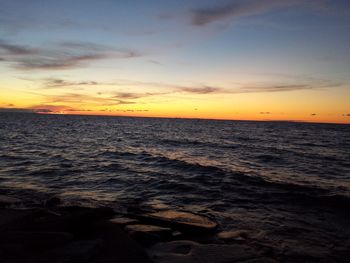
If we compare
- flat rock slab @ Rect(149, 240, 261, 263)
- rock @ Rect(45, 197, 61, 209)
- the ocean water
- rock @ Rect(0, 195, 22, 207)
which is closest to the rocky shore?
flat rock slab @ Rect(149, 240, 261, 263)

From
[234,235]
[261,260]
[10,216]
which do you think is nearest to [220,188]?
[234,235]

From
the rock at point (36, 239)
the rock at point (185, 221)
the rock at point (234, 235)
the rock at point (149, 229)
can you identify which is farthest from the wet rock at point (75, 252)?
the rock at point (234, 235)

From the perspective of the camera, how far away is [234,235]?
9.47 metres

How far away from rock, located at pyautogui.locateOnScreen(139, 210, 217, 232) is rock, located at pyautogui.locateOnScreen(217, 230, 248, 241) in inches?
15.8

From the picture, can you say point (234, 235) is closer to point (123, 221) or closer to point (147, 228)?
point (147, 228)

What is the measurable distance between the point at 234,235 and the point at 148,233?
2.78m

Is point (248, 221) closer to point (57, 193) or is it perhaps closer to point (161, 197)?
point (161, 197)

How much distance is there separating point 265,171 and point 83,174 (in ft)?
40.2

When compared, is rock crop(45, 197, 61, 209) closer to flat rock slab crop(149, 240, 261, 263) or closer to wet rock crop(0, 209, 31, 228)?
wet rock crop(0, 209, 31, 228)

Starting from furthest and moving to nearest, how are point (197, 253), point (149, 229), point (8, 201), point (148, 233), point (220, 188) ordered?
point (220, 188) < point (8, 201) < point (149, 229) < point (148, 233) < point (197, 253)

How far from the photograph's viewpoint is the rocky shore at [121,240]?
6617 millimetres

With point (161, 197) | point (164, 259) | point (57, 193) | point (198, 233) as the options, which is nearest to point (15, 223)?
point (164, 259)

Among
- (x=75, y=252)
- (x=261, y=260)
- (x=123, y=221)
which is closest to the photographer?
(x=75, y=252)

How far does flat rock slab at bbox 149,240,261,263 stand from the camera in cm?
716
